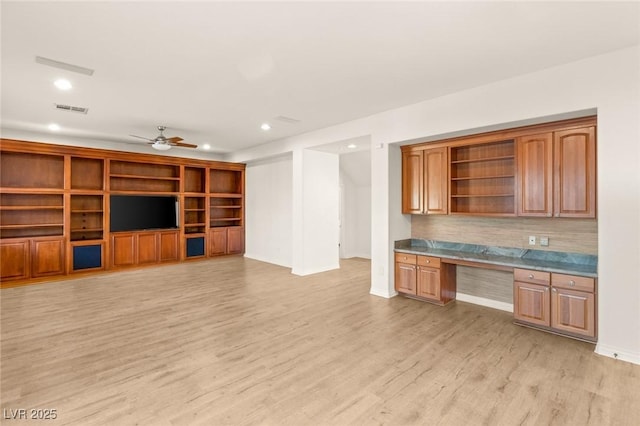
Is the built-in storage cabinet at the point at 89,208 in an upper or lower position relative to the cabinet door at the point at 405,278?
upper

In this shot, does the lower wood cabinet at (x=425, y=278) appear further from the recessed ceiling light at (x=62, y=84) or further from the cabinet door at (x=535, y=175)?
the recessed ceiling light at (x=62, y=84)

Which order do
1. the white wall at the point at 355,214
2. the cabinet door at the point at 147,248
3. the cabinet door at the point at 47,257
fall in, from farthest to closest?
the white wall at the point at 355,214, the cabinet door at the point at 147,248, the cabinet door at the point at 47,257

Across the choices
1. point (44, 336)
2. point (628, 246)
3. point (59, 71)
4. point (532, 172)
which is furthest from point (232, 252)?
point (628, 246)

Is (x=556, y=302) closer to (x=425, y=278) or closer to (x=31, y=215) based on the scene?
(x=425, y=278)

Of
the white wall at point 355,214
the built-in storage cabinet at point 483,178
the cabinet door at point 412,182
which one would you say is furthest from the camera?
the white wall at point 355,214

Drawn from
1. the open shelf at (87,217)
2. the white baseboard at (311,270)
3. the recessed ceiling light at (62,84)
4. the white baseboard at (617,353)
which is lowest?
the white baseboard at (617,353)

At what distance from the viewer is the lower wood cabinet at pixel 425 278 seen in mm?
4574

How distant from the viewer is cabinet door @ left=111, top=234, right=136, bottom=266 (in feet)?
23.0

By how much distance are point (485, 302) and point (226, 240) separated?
21.5 feet

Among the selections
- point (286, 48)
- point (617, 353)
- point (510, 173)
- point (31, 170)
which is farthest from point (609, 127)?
point (31, 170)

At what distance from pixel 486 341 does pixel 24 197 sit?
8450 mm

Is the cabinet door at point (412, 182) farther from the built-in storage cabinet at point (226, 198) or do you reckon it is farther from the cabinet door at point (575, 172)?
the built-in storage cabinet at point (226, 198)

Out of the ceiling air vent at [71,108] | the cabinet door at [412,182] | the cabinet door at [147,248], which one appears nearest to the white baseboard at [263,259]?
the cabinet door at [147,248]

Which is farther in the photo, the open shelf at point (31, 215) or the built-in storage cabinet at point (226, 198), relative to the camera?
the built-in storage cabinet at point (226, 198)
